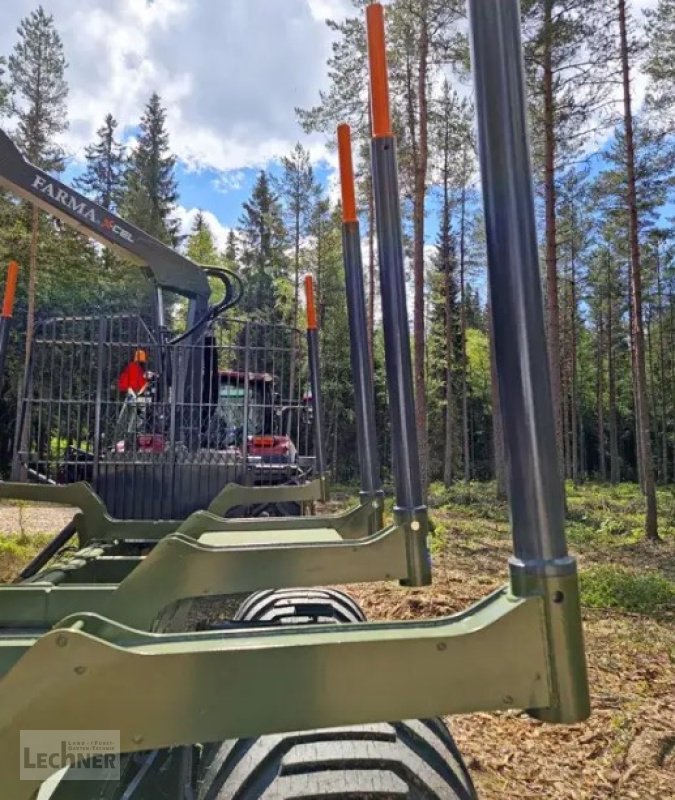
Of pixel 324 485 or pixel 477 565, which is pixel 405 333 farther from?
pixel 477 565

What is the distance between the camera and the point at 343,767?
3.91ft

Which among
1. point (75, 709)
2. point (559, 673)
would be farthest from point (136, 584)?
point (559, 673)

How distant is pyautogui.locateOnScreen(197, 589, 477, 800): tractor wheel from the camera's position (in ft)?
3.77

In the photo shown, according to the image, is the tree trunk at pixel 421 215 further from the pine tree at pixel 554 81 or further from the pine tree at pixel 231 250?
the pine tree at pixel 231 250

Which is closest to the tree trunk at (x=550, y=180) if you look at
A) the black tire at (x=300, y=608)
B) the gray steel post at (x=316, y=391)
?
the gray steel post at (x=316, y=391)

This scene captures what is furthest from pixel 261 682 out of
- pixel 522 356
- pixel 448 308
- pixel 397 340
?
pixel 448 308

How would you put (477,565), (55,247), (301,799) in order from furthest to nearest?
(55,247) < (477,565) < (301,799)

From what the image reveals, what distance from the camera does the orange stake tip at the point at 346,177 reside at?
2395 mm

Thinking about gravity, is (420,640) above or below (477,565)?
above

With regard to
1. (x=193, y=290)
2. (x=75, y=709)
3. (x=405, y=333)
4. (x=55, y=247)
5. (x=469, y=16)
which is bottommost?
(x=75, y=709)

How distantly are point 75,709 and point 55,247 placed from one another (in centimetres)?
2302

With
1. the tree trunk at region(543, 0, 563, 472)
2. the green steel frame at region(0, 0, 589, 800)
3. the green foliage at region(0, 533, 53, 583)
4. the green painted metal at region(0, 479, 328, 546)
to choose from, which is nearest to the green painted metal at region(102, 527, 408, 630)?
the green steel frame at region(0, 0, 589, 800)

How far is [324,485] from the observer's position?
417 cm

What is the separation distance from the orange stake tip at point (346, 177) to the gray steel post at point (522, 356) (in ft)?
4.32
